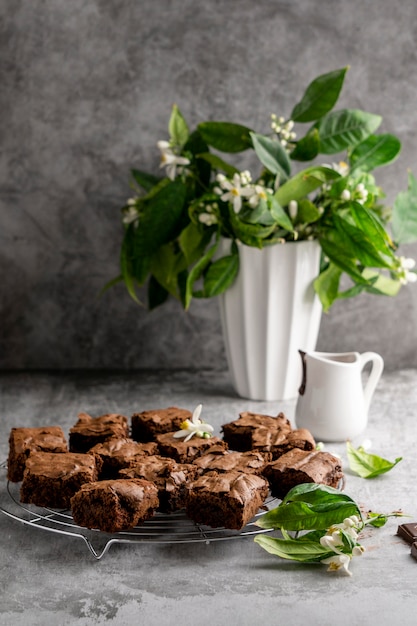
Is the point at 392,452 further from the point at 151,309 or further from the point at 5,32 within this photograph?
the point at 5,32

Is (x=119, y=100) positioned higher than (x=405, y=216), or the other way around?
(x=119, y=100)

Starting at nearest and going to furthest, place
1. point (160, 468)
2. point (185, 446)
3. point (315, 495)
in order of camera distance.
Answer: point (315, 495)
point (160, 468)
point (185, 446)

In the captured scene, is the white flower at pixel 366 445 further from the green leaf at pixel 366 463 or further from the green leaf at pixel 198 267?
the green leaf at pixel 198 267

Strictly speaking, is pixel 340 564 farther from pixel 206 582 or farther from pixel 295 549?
pixel 206 582

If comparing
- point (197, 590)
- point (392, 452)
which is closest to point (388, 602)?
point (197, 590)

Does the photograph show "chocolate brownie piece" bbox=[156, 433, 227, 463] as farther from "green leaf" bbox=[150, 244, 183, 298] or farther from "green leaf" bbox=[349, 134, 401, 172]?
"green leaf" bbox=[349, 134, 401, 172]

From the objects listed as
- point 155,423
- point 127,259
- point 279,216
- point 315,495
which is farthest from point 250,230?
point 315,495

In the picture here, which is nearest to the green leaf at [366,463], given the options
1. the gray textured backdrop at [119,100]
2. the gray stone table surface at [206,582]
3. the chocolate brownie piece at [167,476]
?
the gray stone table surface at [206,582]

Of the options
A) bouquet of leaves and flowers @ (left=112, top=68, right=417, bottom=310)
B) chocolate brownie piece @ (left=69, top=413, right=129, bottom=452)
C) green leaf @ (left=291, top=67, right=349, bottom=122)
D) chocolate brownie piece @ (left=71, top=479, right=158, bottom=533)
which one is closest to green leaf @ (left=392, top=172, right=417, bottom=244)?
bouquet of leaves and flowers @ (left=112, top=68, right=417, bottom=310)
